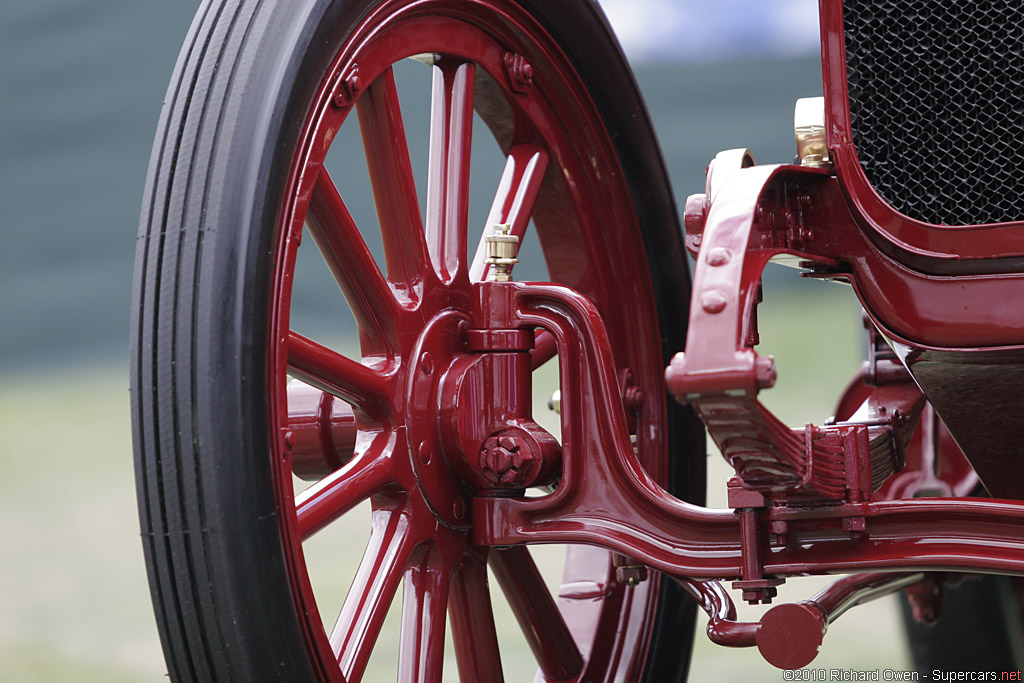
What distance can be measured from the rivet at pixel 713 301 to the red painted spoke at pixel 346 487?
45cm

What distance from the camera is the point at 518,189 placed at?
1.77 meters

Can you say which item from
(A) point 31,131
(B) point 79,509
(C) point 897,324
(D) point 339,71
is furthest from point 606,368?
(A) point 31,131

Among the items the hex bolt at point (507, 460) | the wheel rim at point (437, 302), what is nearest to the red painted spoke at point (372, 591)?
the wheel rim at point (437, 302)

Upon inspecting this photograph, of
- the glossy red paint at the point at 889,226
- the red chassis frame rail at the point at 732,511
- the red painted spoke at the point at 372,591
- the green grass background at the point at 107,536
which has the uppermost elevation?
the glossy red paint at the point at 889,226

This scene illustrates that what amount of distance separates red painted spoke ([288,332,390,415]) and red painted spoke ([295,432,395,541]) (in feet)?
0.16

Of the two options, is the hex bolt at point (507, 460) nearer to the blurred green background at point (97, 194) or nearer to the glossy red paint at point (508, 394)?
the glossy red paint at point (508, 394)

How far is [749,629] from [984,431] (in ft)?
1.35

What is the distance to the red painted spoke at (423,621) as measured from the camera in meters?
1.40

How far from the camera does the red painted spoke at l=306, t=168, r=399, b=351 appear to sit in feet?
4.52

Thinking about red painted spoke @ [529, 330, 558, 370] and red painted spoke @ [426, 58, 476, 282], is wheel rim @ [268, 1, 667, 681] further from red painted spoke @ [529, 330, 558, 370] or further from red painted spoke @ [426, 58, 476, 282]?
red painted spoke @ [529, 330, 558, 370]

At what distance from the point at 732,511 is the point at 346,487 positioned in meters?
0.44

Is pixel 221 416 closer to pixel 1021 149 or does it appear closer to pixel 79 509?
pixel 1021 149

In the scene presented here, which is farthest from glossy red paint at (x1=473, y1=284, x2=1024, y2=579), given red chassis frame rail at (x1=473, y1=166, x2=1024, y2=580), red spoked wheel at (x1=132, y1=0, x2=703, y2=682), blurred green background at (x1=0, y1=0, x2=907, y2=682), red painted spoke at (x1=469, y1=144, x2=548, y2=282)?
blurred green background at (x1=0, y1=0, x2=907, y2=682)

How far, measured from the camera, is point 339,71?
4.29 ft
